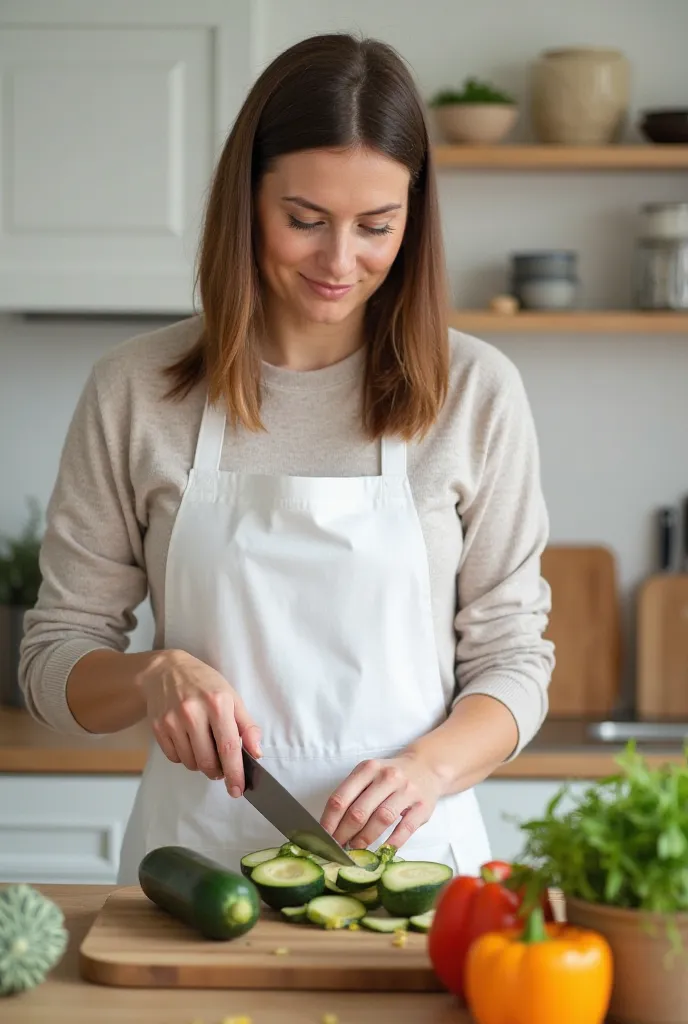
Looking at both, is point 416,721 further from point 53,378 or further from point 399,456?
point 53,378

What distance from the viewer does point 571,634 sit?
2938 mm

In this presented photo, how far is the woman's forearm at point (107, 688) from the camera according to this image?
4.83 ft

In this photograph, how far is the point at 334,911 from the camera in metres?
1.19

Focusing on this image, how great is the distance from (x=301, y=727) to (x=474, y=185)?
1713mm

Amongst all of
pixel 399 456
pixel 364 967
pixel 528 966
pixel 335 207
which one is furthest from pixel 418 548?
pixel 528 966

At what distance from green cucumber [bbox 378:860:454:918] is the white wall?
1.84 metres

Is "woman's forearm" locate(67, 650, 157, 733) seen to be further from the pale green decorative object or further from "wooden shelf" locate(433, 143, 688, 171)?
"wooden shelf" locate(433, 143, 688, 171)

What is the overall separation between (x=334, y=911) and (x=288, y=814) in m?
0.17

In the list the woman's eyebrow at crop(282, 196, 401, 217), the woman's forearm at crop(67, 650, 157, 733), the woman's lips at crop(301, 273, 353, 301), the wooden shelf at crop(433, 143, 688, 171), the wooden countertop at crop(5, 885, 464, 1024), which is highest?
the wooden shelf at crop(433, 143, 688, 171)

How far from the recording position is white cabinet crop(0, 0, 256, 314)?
253 cm

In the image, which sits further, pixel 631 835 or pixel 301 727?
pixel 301 727

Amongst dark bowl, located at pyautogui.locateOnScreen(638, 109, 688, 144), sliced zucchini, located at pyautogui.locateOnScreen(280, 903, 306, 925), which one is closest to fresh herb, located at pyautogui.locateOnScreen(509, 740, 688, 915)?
sliced zucchini, located at pyautogui.locateOnScreen(280, 903, 306, 925)

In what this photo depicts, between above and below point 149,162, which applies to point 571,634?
below

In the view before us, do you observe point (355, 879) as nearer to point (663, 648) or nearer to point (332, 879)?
point (332, 879)
